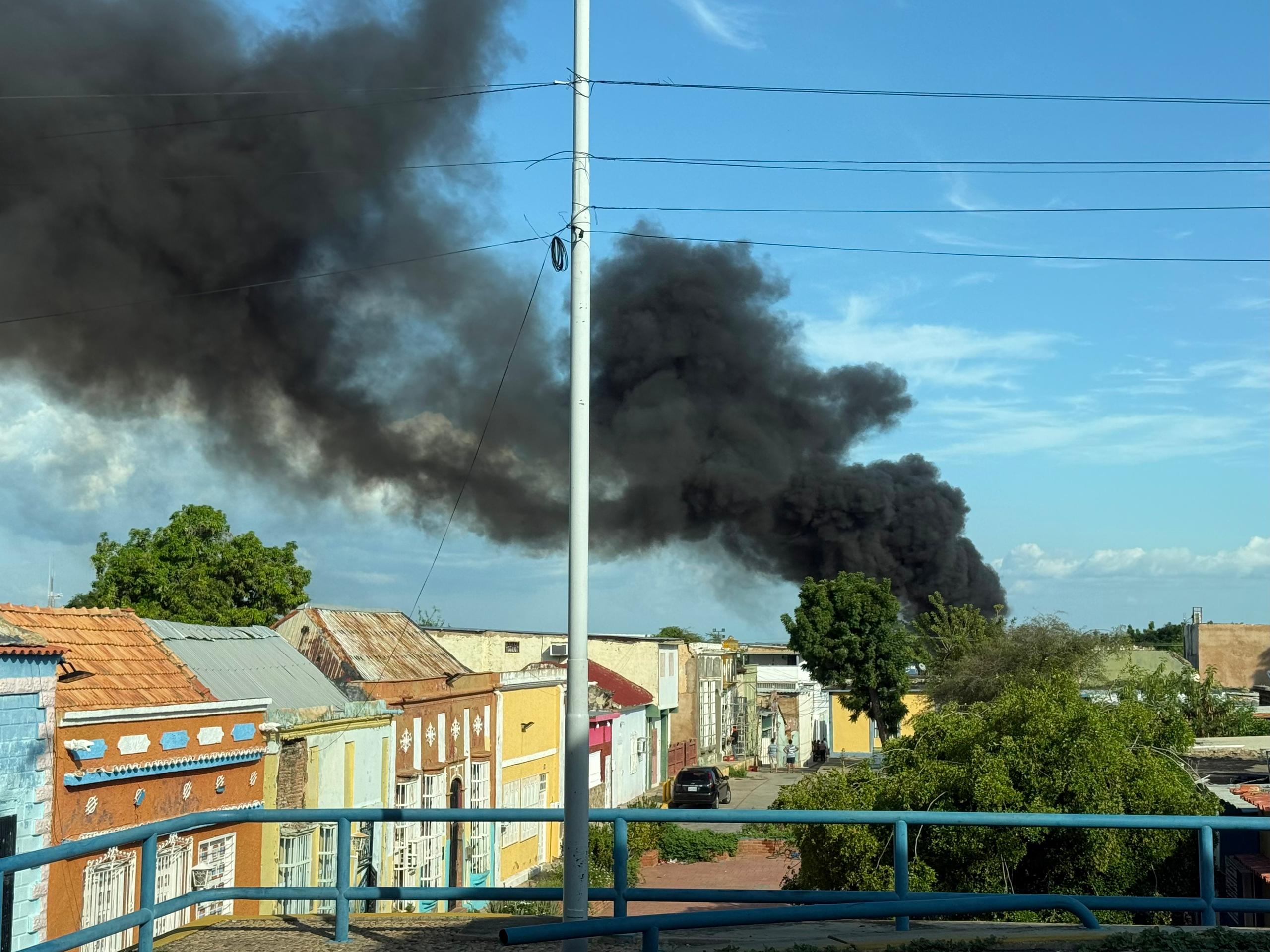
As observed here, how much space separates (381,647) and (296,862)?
8.48 m

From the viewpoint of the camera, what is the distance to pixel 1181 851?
592 inches

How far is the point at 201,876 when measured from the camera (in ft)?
47.2

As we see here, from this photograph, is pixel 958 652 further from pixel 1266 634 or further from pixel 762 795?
pixel 1266 634

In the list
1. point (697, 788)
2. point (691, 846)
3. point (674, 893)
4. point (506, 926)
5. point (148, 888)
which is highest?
point (148, 888)

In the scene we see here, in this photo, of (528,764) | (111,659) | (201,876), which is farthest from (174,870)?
(528,764)

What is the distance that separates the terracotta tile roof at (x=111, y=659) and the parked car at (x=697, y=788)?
26194mm

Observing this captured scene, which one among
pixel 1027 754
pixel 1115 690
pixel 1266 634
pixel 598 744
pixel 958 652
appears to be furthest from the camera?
pixel 1266 634

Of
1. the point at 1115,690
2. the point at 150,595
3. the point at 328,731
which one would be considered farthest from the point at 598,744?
the point at 328,731

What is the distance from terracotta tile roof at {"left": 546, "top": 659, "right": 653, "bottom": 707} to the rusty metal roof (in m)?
18.6

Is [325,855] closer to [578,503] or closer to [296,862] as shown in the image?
[296,862]

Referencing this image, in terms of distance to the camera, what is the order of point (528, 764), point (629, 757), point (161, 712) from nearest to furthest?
point (161, 712) < point (528, 764) < point (629, 757)

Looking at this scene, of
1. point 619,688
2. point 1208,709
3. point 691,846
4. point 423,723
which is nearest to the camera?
point 423,723

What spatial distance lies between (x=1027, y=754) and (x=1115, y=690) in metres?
14.5

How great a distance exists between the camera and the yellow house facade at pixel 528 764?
2812cm
